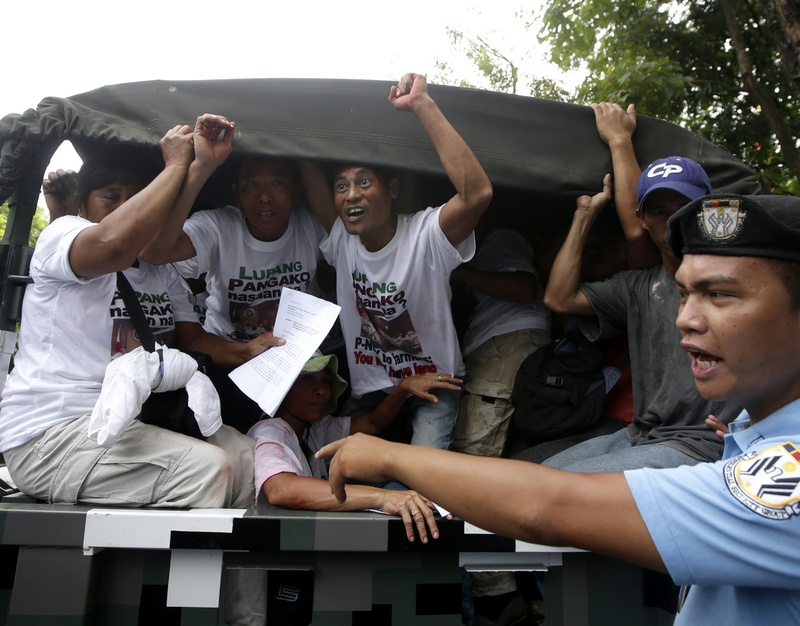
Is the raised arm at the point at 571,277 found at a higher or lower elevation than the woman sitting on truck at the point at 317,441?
higher

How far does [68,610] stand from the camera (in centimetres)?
156

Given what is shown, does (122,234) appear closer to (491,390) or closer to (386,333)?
(386,333)

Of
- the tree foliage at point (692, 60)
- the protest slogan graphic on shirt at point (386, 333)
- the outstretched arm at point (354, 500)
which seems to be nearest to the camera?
the outstretched arm at point (354, 500)

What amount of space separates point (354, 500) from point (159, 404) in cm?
76

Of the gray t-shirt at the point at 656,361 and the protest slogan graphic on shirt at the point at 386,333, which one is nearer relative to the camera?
the gray t-shirt at the point at 656,361

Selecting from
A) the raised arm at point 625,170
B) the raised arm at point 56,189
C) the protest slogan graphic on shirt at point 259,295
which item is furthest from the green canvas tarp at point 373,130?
the protest slogan graphic on shirt at point 259,295

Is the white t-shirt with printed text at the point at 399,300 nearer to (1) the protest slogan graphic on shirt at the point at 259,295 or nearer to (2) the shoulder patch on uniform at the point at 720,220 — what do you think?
(1) the protest slogan graphic on shirt at the point at 259,295

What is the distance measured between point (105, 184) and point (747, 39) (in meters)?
6.12

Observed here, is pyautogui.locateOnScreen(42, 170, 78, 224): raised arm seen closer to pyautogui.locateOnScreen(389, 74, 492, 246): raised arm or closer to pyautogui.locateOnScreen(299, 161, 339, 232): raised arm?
pyautogui.locateOnScreen(299, 161, 339, 232): raised arm

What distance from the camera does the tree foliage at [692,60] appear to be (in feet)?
18.6

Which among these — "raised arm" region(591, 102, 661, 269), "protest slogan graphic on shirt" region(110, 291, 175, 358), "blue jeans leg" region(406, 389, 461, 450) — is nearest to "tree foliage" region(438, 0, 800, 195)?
"raised arm" region(591, 102, 661, 269)

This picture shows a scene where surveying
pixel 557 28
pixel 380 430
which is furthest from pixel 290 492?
pixel 557 28

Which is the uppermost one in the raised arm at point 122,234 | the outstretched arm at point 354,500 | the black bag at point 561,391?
the raised arm at point 122,234

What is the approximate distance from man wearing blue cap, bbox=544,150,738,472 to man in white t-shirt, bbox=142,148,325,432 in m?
1.26
